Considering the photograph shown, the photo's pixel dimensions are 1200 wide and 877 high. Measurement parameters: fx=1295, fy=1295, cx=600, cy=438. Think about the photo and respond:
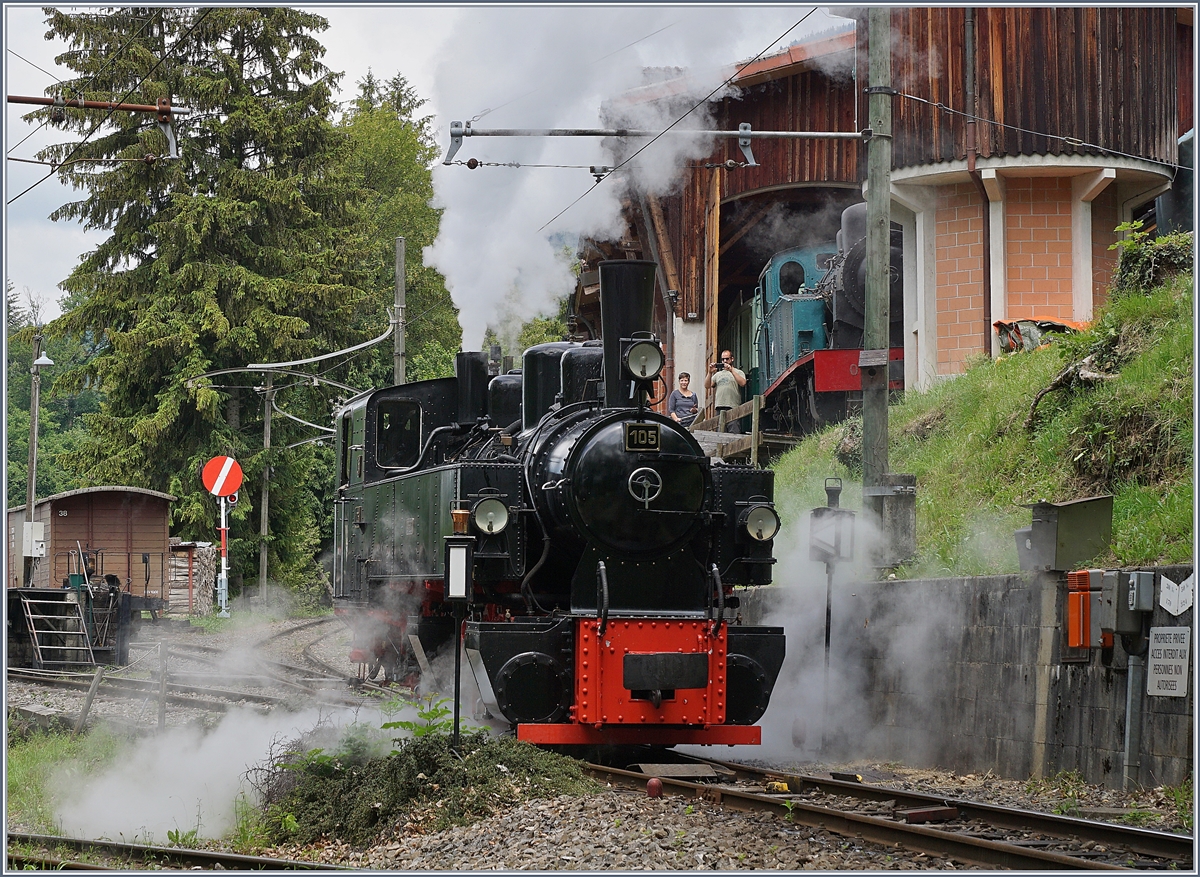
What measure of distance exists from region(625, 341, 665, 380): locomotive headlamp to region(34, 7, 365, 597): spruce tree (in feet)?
74.6

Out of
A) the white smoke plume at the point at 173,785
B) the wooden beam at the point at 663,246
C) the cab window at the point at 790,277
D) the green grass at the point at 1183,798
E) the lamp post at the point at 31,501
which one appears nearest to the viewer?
the green grass at the point at 1183,798

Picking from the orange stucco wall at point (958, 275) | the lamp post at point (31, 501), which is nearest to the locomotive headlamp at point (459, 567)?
the orange stucco wall at point (958, 275)

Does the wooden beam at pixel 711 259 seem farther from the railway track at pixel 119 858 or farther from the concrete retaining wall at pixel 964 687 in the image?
the railway track at pixel 119 858

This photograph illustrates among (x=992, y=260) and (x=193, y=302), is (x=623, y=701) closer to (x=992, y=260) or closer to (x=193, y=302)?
(x=992, y=260)

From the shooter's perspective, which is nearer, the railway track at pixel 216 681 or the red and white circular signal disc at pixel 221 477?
the railway track at pixel 216 681

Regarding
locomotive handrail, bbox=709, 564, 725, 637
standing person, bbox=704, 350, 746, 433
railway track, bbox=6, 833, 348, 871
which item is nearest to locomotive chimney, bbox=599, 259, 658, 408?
locomotive handrail, bbox=709, 564, 725, 637

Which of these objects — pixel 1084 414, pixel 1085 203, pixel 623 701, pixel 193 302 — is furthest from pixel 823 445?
pixel 193 302

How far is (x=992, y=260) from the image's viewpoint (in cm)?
1650

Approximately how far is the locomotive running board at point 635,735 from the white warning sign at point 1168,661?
264 centimetres

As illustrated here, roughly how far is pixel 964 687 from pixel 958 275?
887cm

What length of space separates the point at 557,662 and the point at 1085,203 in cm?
1113

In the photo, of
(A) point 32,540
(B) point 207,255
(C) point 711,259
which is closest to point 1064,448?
(C) point 711,259

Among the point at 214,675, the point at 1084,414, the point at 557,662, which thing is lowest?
the point at 214,675

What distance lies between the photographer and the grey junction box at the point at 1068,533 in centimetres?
836
